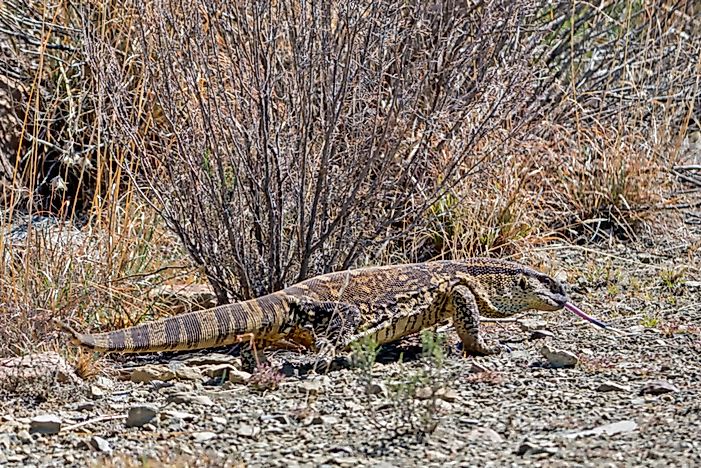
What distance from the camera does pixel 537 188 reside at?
33.0 ft

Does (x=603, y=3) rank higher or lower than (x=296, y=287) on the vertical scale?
higher

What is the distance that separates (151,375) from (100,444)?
1335mm

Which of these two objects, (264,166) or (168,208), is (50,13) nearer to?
(168,208)

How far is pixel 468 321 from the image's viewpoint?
6641mm

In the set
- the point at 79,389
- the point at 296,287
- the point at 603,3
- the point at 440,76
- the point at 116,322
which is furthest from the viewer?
the point at 603,3

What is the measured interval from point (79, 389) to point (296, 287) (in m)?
1.26

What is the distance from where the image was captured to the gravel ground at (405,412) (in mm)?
4648

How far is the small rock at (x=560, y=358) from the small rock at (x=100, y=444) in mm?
2409

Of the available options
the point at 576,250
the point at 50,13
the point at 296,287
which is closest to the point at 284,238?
the point at 296,287

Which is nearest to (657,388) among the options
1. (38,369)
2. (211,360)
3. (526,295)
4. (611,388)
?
(611,388)

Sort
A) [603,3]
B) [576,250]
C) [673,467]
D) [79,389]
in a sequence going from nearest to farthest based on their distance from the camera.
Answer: [673,467] < [79,389] < [576,250] < [603,3]

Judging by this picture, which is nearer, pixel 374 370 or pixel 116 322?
pixel 374 370

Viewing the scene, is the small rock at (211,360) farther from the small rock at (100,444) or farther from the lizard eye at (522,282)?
the lizard eye at (522,282)

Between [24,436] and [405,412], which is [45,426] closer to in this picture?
[24,436]
